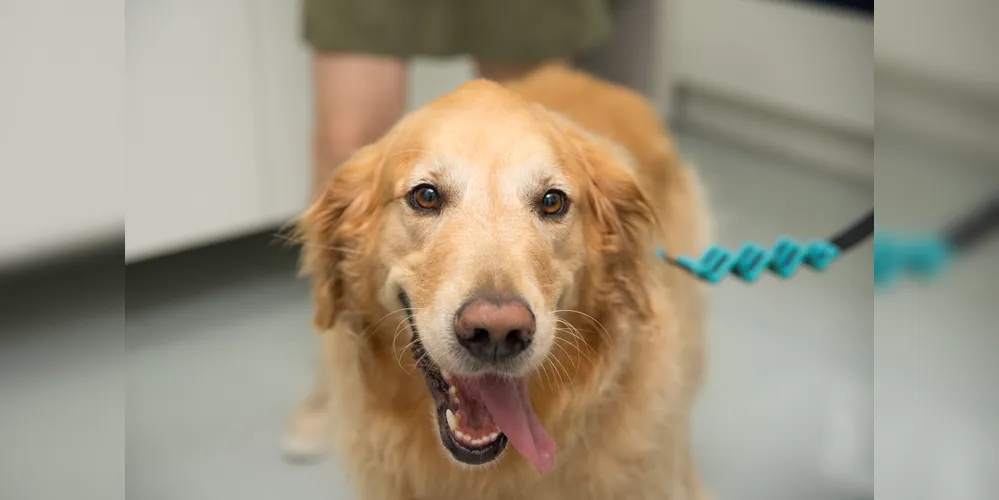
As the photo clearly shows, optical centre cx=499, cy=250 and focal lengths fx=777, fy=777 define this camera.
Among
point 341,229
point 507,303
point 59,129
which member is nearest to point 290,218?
point 341,229

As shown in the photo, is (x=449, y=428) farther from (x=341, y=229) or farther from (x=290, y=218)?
(x=290, y=218)

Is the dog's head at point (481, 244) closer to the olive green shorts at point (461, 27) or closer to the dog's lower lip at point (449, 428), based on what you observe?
the dog's lower lip at point (449, 428)

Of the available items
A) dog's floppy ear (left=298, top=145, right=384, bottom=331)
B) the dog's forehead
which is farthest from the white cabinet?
the dog's forehead

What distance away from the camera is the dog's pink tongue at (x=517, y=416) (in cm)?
61

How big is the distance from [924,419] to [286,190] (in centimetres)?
70

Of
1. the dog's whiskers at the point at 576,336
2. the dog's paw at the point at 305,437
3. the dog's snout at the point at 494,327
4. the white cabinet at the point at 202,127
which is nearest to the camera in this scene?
→ the dog's snout at the point at 494,327

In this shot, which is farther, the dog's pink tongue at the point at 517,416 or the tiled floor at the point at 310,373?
the tiled floor at the point at 310,373

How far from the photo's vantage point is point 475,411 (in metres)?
0.62

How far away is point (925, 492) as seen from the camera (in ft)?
2.37

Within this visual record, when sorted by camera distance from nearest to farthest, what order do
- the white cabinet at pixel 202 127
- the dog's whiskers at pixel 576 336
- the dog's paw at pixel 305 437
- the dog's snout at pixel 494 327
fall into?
the dog's snout at pixel 494 327 < the dog's whiskers at pixel 576 336 < the white cabinet at pixel 202 127 < the dog's paw at pixel 305 437

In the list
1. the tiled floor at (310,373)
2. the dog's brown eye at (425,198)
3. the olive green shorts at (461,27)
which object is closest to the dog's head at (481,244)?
the dog's brown eye at (425,198)

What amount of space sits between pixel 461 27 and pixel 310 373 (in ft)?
1.67

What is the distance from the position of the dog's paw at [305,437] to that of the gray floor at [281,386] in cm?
2

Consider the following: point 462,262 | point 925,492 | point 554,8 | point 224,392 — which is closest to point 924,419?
point 925,492
